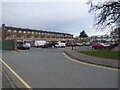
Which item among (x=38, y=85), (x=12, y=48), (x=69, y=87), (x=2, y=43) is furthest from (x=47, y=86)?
(x=2, y=43)

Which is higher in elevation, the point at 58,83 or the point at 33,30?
the point at 33,30

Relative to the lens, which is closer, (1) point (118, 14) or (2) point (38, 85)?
(2) point (38, 85)

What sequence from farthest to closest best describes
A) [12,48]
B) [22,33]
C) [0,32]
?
1. [22,33]
2. [0,32]
3. [12,48]

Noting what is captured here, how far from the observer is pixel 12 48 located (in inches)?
1268

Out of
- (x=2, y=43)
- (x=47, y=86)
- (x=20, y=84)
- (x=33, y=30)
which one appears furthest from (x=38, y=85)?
(x=33, y=30)

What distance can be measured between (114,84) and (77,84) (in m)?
1.49

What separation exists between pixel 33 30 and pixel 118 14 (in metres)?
85.1

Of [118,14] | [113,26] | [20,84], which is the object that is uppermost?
[118,14]

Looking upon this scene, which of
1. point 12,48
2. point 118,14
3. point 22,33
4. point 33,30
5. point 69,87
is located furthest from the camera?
point 33,30

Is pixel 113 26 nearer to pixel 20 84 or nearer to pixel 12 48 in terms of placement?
pixel 20 84

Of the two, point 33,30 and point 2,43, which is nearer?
point 2,43

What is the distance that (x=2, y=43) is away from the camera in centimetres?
3500

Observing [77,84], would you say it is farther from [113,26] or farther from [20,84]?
[113,26]

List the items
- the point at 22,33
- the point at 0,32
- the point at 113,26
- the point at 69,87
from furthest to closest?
the point at 22,33 < the point at 0,32 < the point at 113,26 < the point at 69,87
